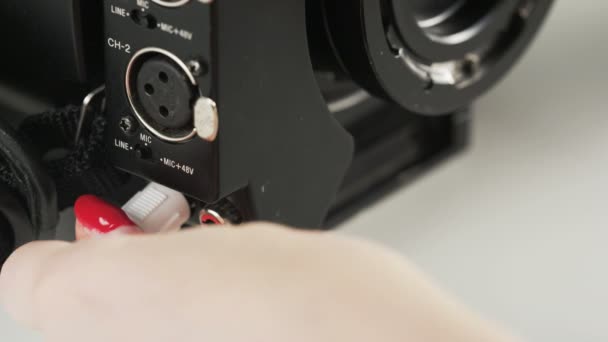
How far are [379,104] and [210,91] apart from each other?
28 centimetres

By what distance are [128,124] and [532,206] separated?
1.16 feet

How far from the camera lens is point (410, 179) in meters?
0.79

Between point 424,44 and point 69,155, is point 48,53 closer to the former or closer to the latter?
point 69,155

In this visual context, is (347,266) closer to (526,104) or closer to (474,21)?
(474,21)

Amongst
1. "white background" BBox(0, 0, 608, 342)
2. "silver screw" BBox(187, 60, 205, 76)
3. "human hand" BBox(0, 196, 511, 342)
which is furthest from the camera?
"white background" BBox(0, 0, 608, 342)

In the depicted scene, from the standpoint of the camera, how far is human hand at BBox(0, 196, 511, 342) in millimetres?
370

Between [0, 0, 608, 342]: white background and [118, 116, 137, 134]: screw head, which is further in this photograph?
[0, 0, 608, 342]: white background

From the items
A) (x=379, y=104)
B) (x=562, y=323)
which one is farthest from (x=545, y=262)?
(x=379, y=104)

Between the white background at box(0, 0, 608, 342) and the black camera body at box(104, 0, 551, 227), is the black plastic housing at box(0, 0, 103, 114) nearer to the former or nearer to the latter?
the black camera body at box(104, 0, 551, 227)

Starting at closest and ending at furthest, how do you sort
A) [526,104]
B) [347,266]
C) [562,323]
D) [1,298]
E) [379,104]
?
[347,266]
[1,298]
[562,323]
[379,104]
[526,104]

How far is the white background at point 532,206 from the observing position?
26.8 inches

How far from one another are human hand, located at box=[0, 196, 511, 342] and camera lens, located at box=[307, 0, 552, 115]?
0.70 ft

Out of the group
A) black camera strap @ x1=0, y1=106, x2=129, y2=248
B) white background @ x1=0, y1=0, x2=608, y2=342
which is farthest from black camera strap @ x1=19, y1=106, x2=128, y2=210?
white background @ x1=0, y1=0, x2=608, y2=342

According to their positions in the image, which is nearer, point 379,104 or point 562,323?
point 562,323
